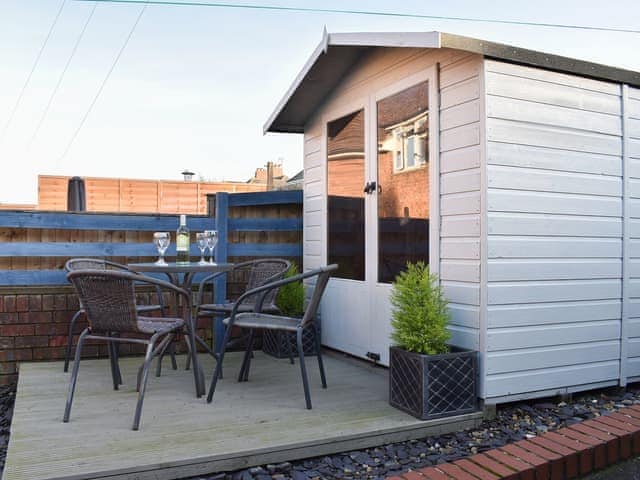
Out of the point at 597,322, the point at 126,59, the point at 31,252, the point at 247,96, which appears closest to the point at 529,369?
the point at 597,322

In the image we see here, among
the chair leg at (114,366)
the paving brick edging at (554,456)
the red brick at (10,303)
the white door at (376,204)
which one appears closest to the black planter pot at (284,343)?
the white door at (376,204)

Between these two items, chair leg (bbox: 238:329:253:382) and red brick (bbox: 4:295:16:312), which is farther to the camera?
red brick (bbox: 4:295:16:312)

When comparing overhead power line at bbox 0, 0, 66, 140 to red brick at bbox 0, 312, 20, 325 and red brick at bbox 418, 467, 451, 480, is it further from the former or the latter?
red brick at bbox 418, 467, 451, 480

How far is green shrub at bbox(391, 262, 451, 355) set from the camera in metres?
2.72

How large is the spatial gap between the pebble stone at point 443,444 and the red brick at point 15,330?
695 mm

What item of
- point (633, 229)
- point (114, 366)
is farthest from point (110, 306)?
point (633, 229)

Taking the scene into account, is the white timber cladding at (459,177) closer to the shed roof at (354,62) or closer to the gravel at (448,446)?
the shed roof at (354,62)

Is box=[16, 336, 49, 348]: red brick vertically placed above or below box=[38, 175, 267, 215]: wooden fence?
below

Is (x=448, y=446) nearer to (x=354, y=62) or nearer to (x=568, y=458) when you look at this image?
(x=568, y=458)

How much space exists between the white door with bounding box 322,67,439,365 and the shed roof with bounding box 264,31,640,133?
292 mm

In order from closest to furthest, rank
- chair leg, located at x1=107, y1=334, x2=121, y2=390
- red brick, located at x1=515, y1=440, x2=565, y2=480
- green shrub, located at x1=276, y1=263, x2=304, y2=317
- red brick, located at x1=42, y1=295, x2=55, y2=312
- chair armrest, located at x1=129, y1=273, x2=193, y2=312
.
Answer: red brick, located at x1=515, y1=440, x2=565, y2=480 < chair armrest, located at x1=129, y1=273, x2=193, y2=312 < chair leg, located at x1=107, y1=334, x2=121, y2=390 < red brick, located at x1=42, y1=295, x2=55, y2=312 < green shrub, located at x1=276, y1=263, x2=304, y2=317

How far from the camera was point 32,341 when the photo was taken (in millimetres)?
3854

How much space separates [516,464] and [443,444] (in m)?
0.52

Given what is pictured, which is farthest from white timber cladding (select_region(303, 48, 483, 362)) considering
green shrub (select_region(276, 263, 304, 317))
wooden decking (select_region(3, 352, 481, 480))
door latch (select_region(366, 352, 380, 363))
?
green shrub (select_region(276, 263, 304, 317))
